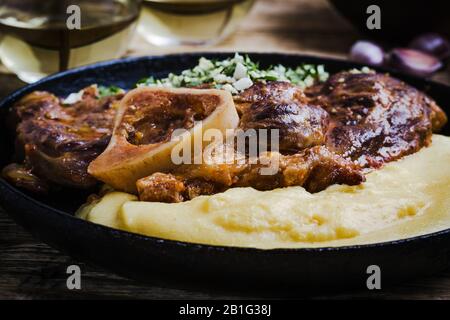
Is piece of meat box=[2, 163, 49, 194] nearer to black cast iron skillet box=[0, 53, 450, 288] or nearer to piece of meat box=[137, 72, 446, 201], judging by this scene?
black cast iron skillet box=[0, 53, 450, 288]

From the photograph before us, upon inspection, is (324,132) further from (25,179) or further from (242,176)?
(25,179)

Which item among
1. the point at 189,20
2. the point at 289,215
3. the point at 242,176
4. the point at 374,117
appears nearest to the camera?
the point at 289,215

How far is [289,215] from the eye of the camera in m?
3.89

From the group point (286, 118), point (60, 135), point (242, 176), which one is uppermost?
point (286, 118)

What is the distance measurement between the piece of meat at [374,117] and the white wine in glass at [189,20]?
2.91 meters

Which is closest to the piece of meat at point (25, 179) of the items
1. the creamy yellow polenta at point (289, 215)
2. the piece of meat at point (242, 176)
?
the creamy yellow polenta at point (289, 215)

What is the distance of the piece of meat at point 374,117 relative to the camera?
4531mm

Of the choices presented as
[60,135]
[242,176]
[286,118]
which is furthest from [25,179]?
[286,118]

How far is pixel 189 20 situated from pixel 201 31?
0.81 feet

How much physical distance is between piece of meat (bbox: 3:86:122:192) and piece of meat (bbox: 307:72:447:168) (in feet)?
4.79

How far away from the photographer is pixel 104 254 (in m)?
3.63

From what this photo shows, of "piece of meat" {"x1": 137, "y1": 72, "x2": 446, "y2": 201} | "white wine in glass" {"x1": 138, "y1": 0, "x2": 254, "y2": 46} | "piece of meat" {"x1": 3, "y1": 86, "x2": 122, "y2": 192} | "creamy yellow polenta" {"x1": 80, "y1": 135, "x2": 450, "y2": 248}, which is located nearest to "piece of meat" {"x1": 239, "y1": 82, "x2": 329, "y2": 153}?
"piece of meat" {"x1": 137, "y1": 72, "x2": 446, "y2": 201}

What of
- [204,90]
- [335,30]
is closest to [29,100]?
[204,90]
